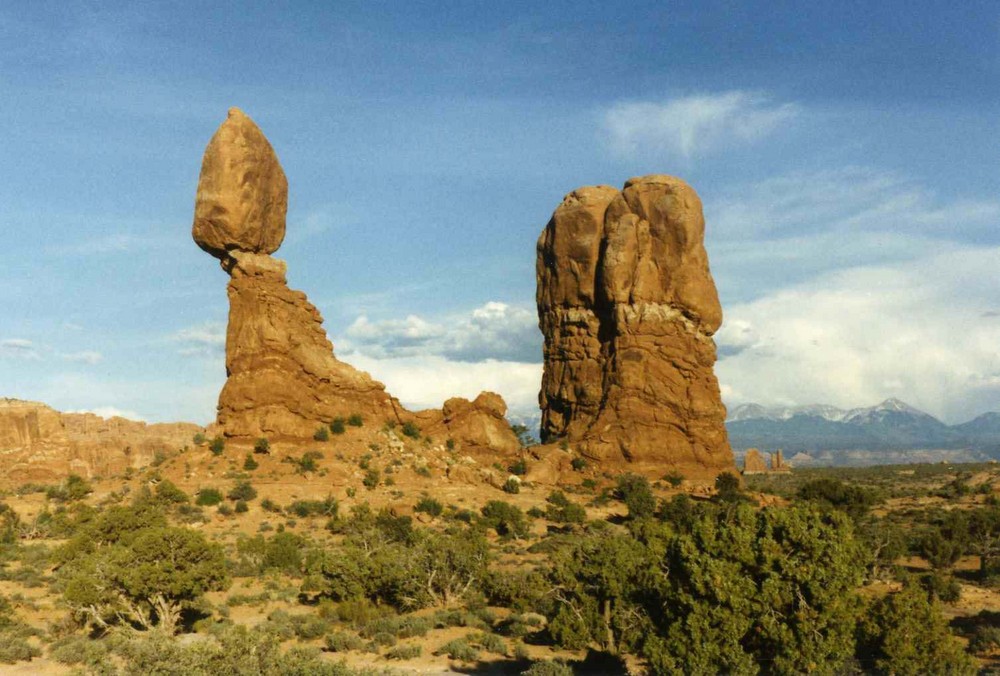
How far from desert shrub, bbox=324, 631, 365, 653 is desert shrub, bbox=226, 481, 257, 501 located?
2210cm

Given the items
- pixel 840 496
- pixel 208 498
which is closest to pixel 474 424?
pixel 208 498

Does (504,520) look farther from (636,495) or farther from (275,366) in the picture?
(275,366)

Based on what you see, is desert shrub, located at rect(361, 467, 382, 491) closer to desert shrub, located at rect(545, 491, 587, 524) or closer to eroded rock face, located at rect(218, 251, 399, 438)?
eroded rock face, located at rect(218, 251, 399, 438)

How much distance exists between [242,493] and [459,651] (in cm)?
2503

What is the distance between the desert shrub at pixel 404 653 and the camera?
66.5 feet

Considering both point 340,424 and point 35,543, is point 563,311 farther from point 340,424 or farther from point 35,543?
point 35,543

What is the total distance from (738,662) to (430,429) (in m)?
41.2

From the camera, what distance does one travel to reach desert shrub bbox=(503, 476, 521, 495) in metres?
50.3

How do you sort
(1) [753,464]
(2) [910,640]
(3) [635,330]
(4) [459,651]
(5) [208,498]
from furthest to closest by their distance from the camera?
(1) [753,464] → (3) [635,330] → (5) [208,498] → (4) [459,651] → (2) [910,640]

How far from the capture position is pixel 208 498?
41.3 metres

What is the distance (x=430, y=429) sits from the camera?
55.2m

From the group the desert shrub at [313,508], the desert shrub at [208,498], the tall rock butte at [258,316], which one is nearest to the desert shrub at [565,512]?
the desert shrub at [313,508]

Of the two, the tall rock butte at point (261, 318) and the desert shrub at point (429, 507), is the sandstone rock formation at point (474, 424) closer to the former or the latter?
the tall rock butte at point (261, 318)

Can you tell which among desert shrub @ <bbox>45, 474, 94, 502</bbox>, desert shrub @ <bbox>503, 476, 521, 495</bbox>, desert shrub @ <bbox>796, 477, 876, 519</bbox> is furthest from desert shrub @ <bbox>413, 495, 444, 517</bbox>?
desert shrub @ <bbox>796, 477, 876, 519</bbox>
